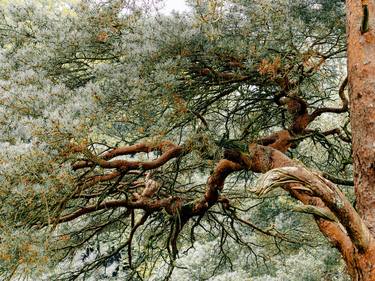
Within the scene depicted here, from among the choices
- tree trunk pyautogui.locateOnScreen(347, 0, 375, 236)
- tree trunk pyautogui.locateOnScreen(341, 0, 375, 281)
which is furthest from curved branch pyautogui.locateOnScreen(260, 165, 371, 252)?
tree trunk pyautogui.locateOnScreen(347, 0, 375, 236)

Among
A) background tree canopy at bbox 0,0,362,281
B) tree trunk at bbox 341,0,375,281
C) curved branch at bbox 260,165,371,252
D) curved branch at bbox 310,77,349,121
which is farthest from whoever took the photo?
curved branch at bbox 310,77,349,121

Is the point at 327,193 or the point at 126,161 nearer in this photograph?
the point at 327,193

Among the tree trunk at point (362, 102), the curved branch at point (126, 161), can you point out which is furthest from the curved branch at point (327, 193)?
the curved branch at point (126, 161)

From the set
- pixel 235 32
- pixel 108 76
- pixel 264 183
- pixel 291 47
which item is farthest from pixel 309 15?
pixel 264 183

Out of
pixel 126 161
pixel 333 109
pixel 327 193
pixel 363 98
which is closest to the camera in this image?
pixel 327 193

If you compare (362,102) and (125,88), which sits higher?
(362,102)

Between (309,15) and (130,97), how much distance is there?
61.9 inches

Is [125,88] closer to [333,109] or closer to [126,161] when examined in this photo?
[126,161]

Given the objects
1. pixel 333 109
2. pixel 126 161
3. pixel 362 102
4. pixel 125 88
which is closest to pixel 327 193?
pixel 362 102

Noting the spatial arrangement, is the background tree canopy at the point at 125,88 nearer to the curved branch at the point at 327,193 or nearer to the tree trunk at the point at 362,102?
the curved branch at the point at 327,193

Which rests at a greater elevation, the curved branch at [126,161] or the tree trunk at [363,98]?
the tree trunk at [363,98]

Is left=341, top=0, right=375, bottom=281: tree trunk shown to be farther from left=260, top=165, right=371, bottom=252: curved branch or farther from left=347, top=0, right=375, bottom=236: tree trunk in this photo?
left=260, top=165, right=371, bottom=252: curved branch

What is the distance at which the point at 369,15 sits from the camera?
10.8 ft

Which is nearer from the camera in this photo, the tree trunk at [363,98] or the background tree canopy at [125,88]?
the background tree canopy at [125,88]
